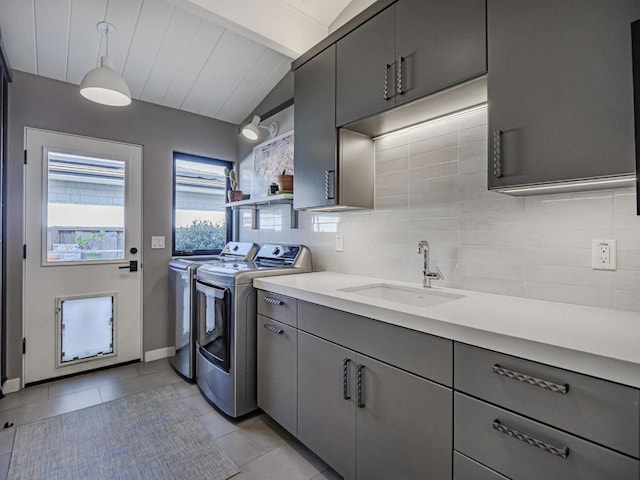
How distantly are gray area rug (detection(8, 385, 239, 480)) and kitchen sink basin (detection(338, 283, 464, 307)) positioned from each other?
1154mm

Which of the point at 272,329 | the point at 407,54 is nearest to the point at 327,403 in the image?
the point at 272,329

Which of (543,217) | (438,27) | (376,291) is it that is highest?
(438,27)

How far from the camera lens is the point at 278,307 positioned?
1909 millimetres

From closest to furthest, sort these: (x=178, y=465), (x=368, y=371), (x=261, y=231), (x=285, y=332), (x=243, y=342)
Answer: (x=368, y=371), (x=178, y=465), (x=285, y=332), (x=243, y=342), (x=261, y=231)

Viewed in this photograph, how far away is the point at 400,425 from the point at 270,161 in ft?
8.37

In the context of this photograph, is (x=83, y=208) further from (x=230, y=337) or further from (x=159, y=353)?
(x=230, y=337)

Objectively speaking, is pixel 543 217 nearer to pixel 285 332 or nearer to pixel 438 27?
pixel 438 27

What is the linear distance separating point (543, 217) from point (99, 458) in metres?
2.52

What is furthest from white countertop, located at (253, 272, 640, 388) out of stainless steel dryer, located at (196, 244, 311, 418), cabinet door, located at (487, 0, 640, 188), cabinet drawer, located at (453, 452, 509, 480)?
stainless steel dryer, located at (196, 244, 311, 418)

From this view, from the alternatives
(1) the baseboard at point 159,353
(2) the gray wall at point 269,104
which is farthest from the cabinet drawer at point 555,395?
(1) the baseboard at point 159,353

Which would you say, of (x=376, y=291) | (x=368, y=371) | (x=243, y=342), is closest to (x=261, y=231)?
(x=243, y=342)

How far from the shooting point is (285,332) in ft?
6.06

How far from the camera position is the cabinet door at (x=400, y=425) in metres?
1.11

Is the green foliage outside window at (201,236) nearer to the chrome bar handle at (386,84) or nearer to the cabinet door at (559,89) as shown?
the chrome bar handle at (386,84)
